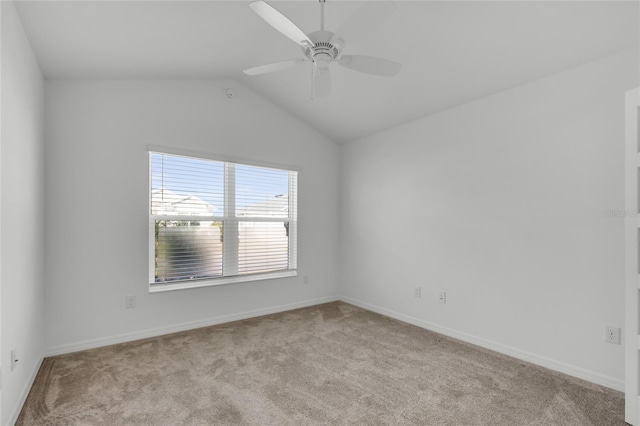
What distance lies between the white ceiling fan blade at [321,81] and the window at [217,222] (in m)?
1.92

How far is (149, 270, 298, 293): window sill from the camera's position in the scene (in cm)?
339

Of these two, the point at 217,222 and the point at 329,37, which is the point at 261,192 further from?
the point at 329,37

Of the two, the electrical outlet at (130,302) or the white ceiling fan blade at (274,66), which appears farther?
the electrical outlet at (130,302)

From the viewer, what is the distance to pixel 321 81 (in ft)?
7.33

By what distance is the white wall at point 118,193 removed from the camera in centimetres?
290

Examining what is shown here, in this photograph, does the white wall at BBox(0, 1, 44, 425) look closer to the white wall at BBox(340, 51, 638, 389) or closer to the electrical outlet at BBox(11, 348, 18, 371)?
the electrical outlet at BBox(11, 348, 18, 371)

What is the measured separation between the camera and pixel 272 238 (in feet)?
14.1

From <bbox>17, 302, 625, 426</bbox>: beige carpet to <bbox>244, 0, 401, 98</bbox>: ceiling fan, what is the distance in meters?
2.16

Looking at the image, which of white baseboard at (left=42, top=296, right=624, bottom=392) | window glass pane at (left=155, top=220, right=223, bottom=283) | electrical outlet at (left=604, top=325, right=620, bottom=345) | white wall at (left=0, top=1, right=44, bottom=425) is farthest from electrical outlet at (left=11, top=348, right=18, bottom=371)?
electrical outlet at (left=604, top=325, right=620, bottom=345)

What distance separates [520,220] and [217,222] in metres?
3.14

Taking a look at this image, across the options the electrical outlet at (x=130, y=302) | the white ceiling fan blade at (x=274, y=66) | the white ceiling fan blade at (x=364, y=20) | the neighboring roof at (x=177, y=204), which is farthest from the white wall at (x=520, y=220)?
the electrical outlet at (x=130, y=302)

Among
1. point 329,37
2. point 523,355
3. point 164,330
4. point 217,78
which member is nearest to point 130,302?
point 164,330

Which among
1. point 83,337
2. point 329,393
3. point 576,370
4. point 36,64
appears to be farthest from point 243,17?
point 576,370

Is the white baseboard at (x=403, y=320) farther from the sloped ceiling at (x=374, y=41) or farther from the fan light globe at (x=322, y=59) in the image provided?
the fan light globe at (x=322, y=59)
